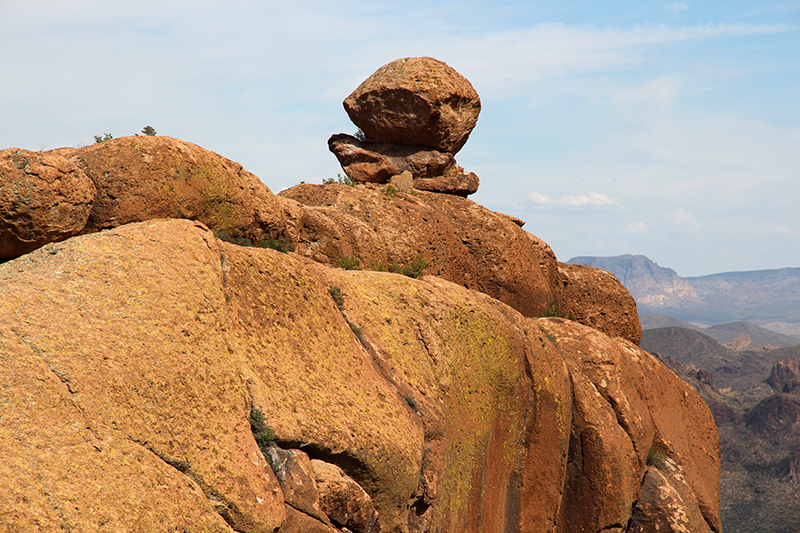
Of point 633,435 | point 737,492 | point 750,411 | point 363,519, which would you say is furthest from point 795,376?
point 363,519

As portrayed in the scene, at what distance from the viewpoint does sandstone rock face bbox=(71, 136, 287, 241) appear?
1323 cm

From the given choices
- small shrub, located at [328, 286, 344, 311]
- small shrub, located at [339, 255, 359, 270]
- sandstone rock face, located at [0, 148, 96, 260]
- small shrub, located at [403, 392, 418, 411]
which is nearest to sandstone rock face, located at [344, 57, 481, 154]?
small shrub, located at [339, 255, 359, 270]

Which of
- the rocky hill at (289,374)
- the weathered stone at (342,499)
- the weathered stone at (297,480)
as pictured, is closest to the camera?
the rocky hill at (289,374)

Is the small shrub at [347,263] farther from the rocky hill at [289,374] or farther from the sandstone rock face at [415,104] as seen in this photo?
the sandstone rock face at [415,104]

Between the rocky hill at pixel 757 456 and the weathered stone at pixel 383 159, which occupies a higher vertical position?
the weathered stone at pixel 383 159

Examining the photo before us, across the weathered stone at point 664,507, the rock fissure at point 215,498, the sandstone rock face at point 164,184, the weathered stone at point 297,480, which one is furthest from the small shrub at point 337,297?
the weathered stone at point 664,507

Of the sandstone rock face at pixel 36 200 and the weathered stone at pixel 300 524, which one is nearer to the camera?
the weathered stone at pixel 300 524

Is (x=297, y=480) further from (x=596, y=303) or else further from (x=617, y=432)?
(x=596, y=303)

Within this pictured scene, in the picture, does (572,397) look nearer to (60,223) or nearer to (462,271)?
(462,271)

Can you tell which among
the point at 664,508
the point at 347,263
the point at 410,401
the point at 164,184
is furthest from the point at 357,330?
the point at 664,508

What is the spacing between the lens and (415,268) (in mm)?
21609

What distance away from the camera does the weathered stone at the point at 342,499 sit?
10656 mm

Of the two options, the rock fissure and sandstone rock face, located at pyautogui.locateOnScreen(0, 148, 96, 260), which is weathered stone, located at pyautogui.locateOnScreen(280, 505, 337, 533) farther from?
sandstone rock face, located at pyautogui.locateOnScreen(0, 148, 96, 260)

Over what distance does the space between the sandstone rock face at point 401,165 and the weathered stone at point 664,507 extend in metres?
14.3
